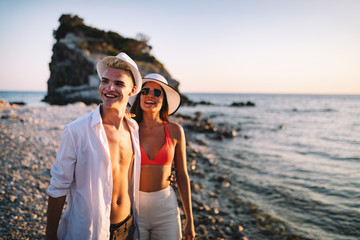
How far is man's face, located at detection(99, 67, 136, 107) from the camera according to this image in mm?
2422

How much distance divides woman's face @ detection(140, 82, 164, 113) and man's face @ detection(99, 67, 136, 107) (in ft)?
2.02

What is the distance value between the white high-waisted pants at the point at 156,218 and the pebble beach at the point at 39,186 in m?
2.38

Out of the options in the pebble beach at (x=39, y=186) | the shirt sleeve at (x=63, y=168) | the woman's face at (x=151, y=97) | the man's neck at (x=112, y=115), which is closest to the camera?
the shirt sleeve at (x=63, y=168)

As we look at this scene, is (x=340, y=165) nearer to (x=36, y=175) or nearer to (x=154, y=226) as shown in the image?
(x=154, y=226)

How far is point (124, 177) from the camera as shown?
258 cm

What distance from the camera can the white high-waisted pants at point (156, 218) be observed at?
112 inches

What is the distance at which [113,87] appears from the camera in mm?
2424

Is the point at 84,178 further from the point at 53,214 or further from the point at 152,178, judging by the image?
the point at 152,178

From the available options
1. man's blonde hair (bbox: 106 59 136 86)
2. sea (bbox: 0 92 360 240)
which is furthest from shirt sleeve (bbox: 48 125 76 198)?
sea (bbox: 0 92 360 240)

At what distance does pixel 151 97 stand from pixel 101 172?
1.46 meters

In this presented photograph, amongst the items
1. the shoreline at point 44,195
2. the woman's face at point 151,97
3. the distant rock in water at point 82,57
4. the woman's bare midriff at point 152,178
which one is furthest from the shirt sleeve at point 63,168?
the distant rock in water at point 82,57

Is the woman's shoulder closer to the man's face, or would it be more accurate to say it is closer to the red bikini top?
the red bikini top

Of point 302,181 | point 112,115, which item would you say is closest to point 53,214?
point 112,115

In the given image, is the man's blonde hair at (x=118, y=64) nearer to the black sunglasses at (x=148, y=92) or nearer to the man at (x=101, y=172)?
the man at (x=101, y=172)
